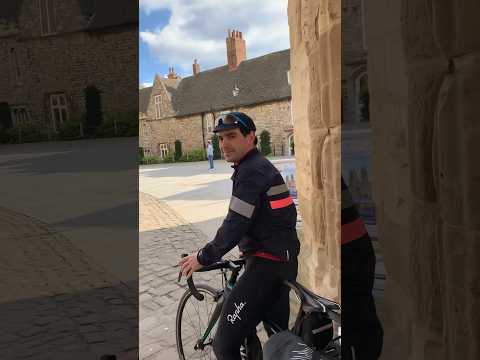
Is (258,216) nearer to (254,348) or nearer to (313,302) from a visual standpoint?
(313,302)

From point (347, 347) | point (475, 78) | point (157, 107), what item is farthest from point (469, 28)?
point (157, 107)

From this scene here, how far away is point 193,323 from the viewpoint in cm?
234

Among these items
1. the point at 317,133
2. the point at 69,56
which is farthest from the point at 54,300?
the point at 317,133

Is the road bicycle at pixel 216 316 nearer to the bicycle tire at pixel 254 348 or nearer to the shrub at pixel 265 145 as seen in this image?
the bicycle tire at pixel 254 348

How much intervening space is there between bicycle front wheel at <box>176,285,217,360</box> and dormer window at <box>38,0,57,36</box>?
4.56 ft

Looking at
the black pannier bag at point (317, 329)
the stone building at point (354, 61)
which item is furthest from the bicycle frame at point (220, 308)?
the stone building at point (354, 61)

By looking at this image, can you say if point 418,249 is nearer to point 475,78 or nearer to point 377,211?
point 377,211

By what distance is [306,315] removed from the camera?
73.8 inches

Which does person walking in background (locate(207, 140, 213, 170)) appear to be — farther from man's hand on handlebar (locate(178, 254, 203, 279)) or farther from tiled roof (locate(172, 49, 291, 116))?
man's hand on handlebar (locate(178, 254, 203, 279))

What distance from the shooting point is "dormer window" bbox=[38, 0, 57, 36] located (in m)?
2.11

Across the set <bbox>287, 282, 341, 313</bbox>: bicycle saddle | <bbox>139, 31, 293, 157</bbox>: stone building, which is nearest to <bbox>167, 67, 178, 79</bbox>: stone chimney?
<bbox>139, 31, 293, 157</bbox>: stone building

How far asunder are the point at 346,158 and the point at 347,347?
2.12 ft

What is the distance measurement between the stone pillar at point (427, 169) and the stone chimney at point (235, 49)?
2.86ft

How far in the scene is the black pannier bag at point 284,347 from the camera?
1850mm
